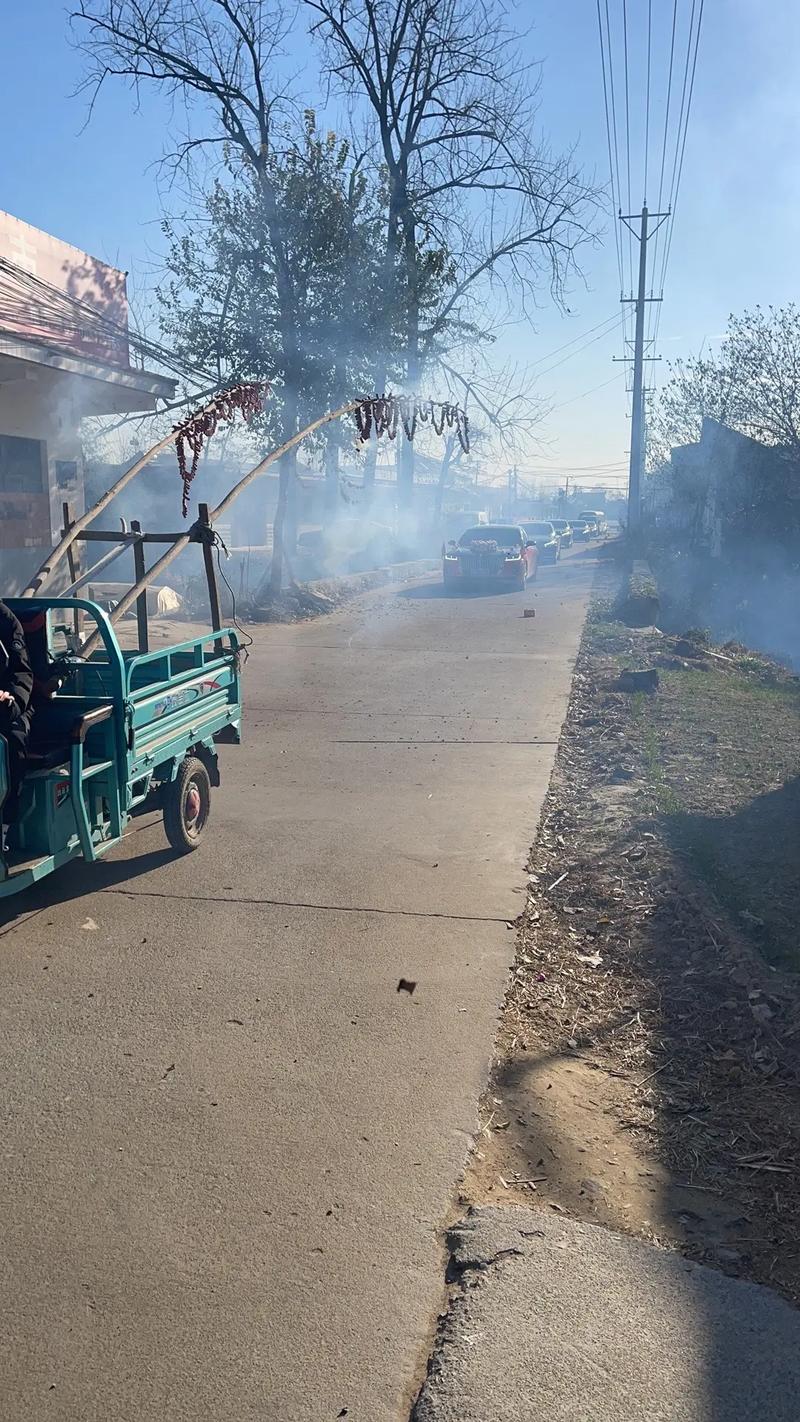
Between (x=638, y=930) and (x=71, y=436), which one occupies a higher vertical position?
(x=71, y=436)

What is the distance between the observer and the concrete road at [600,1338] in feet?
8.20

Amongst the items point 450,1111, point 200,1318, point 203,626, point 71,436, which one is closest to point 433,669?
point 203,626

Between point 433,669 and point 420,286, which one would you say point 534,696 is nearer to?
point 433,669

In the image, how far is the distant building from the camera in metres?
12.6

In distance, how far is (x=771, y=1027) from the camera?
4.39 m

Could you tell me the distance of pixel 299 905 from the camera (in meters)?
5.70

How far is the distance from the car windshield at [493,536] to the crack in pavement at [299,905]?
21482 millimetres

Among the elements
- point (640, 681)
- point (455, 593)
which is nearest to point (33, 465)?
point (640, 681)

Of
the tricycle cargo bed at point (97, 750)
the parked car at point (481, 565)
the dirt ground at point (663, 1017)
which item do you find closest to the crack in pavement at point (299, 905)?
the dirt ground at point (663, 1017)

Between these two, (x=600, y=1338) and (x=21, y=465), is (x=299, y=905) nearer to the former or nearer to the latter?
(x=600, y=1338)

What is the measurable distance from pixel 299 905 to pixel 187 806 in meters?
1.17

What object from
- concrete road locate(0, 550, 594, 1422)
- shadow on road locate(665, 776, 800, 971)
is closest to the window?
concrete road locate(0, 550, 594, 1422)

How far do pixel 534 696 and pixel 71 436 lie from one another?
25.1 ft

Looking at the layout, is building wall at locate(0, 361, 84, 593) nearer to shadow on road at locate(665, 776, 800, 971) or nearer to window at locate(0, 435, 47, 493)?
window at locate(0, 435, 47, 493)
